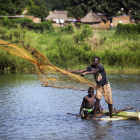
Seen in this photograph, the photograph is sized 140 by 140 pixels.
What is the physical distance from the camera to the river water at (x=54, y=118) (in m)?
8.54

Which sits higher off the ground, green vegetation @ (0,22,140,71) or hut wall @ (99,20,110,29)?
hut wall @ (99,20,110,29)

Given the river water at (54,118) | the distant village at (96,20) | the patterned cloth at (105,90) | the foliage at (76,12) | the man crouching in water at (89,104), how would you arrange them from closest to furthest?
the river water at (54,118)
the patterned cloth at (105,90)
the man crouching in water at (89,104)
the distant village at (96,20)
the foliage at (76,12)

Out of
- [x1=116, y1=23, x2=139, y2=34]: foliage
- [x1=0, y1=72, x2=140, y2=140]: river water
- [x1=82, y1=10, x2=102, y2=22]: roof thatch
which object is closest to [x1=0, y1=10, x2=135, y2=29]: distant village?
[x1=82, y1=10, x2=102, y2=22]: roof thatch

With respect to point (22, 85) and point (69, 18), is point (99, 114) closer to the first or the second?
point (22, 85)

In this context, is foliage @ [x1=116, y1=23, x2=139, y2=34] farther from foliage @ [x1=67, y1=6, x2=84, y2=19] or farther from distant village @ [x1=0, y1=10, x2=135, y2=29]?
foliage @ [x1=67, y1=6, x2=84, y2=19]

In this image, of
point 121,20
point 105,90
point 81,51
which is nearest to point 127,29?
point 121,20

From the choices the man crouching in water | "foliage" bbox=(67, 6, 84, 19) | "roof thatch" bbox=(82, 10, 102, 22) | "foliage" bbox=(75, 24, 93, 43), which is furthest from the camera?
"foliage" bbox=(67, 6, 84, 19)

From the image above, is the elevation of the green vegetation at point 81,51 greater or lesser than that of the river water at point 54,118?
greater

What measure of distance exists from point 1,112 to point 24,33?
20522 mm

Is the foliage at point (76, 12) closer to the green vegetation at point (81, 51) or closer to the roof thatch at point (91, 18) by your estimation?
the roof thatch at point (91, 18)

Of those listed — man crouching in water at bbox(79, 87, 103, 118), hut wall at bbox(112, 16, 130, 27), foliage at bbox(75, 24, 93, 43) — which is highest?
hut wall at bbox(112, 16, 130, 27)

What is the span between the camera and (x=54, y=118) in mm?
10484

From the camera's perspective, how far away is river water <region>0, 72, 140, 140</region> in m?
8.54

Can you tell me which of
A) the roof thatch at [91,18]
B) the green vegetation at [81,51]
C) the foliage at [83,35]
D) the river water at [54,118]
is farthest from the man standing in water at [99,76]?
the roof thatch at [91,18]
